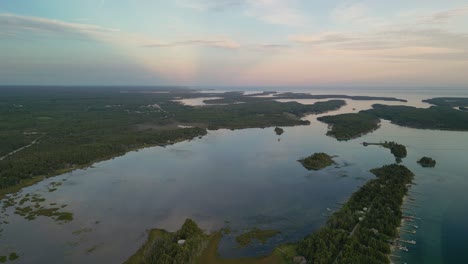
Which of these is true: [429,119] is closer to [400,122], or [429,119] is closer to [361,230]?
[400,122]

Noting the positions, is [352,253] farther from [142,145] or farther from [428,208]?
[142,145]

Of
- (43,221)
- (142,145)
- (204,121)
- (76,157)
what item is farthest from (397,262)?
(204,121)

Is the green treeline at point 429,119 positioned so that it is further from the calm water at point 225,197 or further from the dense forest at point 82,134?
the dense forest at point 82,134

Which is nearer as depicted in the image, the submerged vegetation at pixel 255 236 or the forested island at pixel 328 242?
the forested island at pixel 328 242

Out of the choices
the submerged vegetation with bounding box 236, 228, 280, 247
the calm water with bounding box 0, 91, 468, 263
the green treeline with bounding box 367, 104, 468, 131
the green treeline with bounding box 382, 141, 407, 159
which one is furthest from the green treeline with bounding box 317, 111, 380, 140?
the submerged vegetation with bounding box 236, 228, 280, 247

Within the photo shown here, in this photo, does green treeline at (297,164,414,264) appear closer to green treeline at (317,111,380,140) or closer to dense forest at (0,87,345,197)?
green treeline at (317,111,380,140)

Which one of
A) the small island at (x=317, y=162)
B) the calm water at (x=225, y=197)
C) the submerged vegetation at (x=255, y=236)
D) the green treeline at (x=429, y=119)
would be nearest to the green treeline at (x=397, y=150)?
the calm water at (x=225, y=197)

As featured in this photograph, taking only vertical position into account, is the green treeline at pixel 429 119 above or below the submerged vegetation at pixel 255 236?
above
